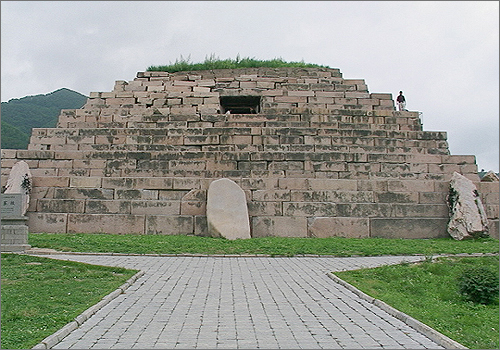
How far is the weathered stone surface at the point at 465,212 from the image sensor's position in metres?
13.6

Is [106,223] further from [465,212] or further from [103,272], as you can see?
[465,212]

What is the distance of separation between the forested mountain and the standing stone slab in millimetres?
16914

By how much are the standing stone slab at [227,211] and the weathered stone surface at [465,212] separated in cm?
633

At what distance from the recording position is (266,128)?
1706 cm

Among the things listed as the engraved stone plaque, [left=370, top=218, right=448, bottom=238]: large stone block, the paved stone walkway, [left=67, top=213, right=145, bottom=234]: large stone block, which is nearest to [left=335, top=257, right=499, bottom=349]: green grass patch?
the paved stone walkway

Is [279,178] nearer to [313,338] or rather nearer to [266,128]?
[266,128]

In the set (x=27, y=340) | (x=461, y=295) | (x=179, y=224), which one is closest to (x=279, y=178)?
(x=179, y=224)

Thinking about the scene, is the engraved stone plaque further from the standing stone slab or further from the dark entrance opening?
the dark entrance opening

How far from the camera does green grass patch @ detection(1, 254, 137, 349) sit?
541 cm

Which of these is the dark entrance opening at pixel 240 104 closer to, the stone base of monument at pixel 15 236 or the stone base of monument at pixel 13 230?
the stone base of monument at pixel 13 230

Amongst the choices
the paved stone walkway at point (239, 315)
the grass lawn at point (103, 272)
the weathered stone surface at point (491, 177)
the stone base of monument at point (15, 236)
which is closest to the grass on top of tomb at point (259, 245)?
the grass lawn at point (103, 272)

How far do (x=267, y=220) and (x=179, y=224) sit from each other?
9.02 feet

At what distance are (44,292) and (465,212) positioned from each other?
467 inches

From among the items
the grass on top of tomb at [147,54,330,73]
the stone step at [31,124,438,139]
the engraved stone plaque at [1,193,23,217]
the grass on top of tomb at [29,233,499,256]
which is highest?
the grass on top of tomb at [147,54,330,73]
